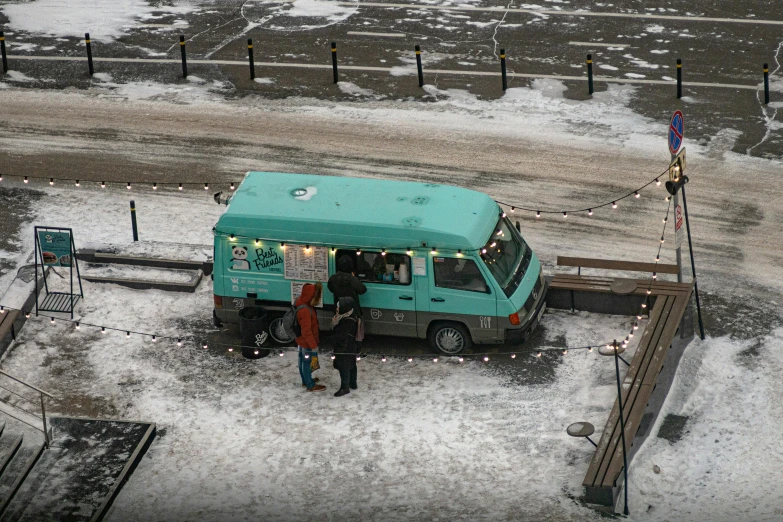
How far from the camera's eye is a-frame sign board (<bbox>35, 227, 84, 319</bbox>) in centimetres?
1912

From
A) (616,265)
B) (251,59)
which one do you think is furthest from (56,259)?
(251,59)

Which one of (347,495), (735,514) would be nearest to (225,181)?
(347,495)

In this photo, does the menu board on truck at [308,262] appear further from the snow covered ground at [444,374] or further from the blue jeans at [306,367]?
the snow covered ground at [444,374]

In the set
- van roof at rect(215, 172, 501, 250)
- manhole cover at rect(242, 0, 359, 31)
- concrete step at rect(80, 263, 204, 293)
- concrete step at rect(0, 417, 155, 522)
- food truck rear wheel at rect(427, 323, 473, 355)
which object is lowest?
concrete step at rect(0, 417, 155, 522)

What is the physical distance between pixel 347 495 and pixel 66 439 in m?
3.95

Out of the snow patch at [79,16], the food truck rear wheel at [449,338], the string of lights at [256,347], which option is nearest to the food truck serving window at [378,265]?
the food truck rear wheel at [449,338]

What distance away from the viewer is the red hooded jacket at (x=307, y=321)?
16.5 metres

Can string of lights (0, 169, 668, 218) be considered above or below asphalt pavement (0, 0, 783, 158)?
below

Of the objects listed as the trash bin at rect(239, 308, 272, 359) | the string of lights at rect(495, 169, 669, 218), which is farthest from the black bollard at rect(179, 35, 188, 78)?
the trash bin at rect(239, 308, 272, 359)

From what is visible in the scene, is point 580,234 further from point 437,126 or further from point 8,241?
point 8,241

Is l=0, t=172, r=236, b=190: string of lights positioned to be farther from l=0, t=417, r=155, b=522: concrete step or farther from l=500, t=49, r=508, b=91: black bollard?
l=0, t=417, r=155, b=522: concrete step

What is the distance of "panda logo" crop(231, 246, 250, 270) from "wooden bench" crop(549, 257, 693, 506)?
475 centimetres

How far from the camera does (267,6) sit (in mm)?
32844

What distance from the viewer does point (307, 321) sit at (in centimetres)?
1650
